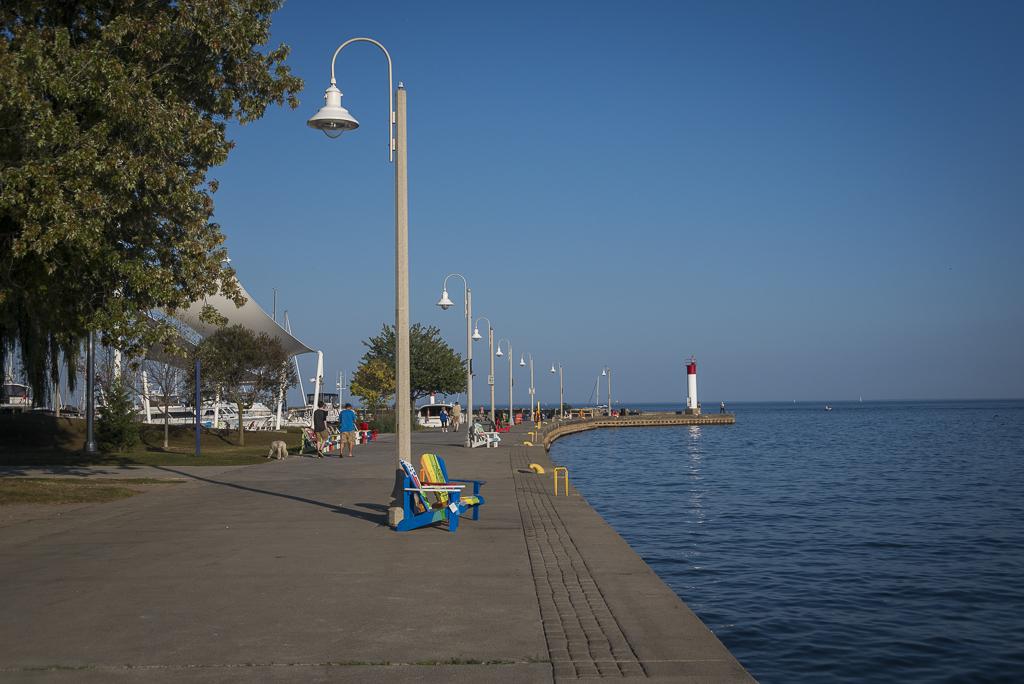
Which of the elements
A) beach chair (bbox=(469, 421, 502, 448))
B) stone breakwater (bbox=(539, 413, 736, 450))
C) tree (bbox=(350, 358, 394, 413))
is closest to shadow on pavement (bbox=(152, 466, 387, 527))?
beach chair (bbox=(469, 421, 502, 448))

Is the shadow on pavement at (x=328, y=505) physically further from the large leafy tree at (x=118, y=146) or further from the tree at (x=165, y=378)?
the tree at (x=165, y=378)

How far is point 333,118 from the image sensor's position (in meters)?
14.1

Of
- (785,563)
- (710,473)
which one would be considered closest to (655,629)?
(785,563)

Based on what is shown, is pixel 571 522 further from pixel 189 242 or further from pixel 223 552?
pixel 189 242

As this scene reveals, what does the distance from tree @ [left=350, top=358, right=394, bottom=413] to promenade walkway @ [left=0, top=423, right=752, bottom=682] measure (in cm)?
5001

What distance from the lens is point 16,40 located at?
15.1m

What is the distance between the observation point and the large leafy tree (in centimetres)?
1344

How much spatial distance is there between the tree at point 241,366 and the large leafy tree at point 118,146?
77.3ft

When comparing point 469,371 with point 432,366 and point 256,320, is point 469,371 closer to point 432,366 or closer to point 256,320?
point 256,320

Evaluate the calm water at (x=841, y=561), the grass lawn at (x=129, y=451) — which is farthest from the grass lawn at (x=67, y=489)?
the calm water at (x=841, y=561)

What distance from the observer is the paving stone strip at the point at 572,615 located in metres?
6.63

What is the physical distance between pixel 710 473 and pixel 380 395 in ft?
115

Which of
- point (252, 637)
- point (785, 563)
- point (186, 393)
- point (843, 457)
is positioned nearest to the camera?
point (252, 637)

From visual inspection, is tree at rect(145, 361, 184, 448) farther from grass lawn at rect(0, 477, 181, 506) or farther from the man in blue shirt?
grass lawn at rect(0, 477, 181, 506)
